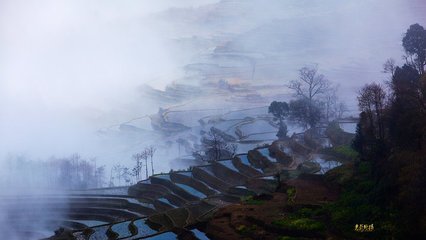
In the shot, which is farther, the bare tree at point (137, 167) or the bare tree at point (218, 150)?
the bare tree at point (137, 167)

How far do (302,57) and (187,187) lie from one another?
51.0 m

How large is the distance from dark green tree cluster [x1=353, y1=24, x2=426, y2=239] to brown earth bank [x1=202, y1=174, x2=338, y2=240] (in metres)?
2.62

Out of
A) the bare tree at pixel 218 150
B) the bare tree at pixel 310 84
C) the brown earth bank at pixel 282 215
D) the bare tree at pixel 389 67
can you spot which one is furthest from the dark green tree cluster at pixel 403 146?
the bare tree at pixel 310 84

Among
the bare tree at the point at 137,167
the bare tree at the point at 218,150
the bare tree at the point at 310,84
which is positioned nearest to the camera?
the bare tree at the point at 218,150

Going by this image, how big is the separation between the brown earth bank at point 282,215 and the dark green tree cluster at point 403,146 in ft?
8.61

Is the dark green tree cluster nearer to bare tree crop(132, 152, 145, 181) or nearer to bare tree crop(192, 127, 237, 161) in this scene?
bare tree crop(192, 127, 237, 161)

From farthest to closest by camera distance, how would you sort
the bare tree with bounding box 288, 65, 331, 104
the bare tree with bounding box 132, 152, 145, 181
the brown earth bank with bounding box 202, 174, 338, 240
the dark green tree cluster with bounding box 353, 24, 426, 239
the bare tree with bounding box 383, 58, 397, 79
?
the bare tree with bounding box 132, 152, 145, 181
the bare tree with bounding box 288, 65, 331, 104
the bare tree with bounding box 383, 58, 397, 79
the brown earth bank with bounding box 202, 174, 338, 240
the dark green tree cluster with bounding box 353, 24, 426, 239

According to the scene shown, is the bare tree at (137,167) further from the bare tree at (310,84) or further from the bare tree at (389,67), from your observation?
the bare tree at (389,67)

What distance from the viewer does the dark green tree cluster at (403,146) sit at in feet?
48.0

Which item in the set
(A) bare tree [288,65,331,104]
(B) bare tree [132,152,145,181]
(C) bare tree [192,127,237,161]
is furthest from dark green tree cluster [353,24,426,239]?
(B) bare tree [132,152,145,181]

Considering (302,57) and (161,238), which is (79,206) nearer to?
(161,238)

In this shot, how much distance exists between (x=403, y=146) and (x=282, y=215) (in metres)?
5.83

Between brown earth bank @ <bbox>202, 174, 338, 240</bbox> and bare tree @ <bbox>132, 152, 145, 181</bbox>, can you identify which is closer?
brown earth bank @ <bbox>202, 174, 338, 240</bbox>

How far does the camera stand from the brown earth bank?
18.0 metres
